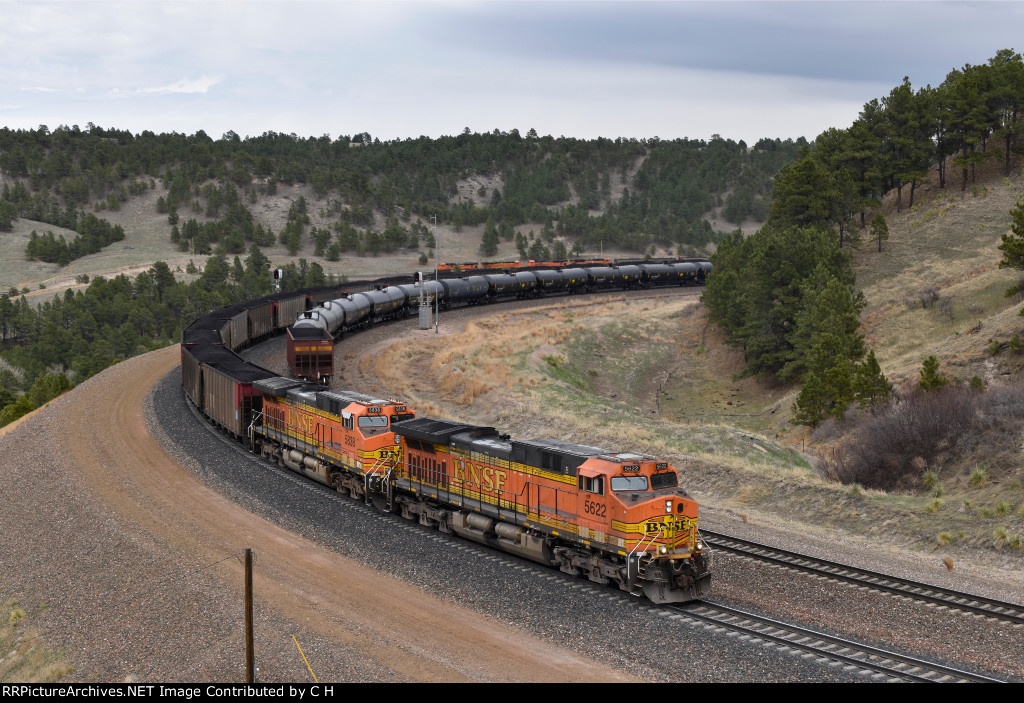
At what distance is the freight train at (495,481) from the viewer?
65.8 ft

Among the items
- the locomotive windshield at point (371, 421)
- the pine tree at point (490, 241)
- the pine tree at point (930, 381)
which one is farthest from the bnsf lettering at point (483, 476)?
the pine tree at point (490, 241)

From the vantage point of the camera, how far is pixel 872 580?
2123cm

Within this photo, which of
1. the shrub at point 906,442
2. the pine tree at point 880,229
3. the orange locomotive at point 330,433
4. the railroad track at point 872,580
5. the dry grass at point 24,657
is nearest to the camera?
the dry grass at point 24,657

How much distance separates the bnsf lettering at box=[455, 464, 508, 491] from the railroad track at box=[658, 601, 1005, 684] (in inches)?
221

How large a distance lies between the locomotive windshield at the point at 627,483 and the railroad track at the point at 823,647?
8.71ft

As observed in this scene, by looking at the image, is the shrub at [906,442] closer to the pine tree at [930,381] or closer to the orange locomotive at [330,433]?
the pine tree at [930,381]

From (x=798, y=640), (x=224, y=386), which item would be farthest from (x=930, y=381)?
(x=224, y=386)

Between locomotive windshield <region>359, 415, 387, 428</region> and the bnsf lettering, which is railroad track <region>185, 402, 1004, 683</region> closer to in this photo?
the bnsf lettering

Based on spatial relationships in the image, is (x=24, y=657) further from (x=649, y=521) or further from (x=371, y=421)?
(x=649, y=521)

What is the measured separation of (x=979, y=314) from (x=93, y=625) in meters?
52.8

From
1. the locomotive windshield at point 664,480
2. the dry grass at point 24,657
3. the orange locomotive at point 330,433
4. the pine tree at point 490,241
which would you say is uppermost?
the pine tree at point 490,241

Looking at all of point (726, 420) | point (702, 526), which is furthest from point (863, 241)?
point (702, 526)

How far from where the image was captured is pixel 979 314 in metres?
55.7

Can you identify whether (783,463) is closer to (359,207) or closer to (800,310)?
(800,310)
